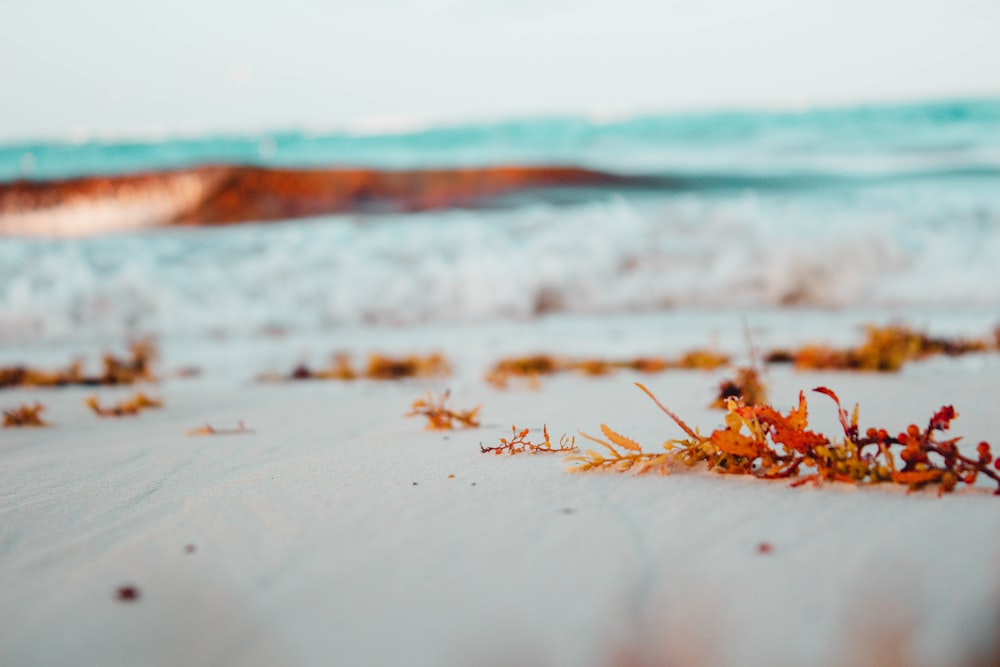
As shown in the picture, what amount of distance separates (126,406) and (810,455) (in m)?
2.14

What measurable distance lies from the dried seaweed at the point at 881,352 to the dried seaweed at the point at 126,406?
7.45 feet

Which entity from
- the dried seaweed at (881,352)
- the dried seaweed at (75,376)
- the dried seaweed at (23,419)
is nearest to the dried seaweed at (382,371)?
the dried seaweed at (75,376)

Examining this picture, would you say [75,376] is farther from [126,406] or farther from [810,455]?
[810,455]

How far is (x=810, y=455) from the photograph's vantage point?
141 cm

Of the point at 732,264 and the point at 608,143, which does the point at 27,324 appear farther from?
the point at 608,143

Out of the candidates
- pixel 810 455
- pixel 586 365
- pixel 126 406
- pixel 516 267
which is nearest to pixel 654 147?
pixel 516 267

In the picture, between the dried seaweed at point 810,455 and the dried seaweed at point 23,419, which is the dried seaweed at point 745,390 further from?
the dried seaweed at point 23,419

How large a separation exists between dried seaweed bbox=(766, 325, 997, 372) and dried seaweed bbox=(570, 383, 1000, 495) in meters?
1.40

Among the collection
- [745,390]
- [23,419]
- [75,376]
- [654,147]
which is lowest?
[75,376]

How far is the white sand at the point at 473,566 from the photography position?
94cm

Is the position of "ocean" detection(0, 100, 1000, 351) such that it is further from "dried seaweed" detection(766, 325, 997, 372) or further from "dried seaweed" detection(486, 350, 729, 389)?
"dried seaweed" detection(486, 350, 729, 389)

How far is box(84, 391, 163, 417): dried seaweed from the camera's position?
2.57 m

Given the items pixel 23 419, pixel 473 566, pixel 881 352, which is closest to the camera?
pixel 473 566

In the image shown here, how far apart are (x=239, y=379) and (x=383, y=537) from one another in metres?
2.54
